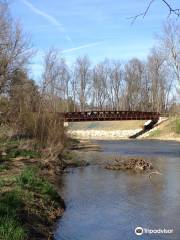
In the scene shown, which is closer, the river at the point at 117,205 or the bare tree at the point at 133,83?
the river at the point at 117,205

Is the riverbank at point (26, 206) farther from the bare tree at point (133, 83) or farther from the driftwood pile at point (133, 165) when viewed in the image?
the bare tree at point (133, 83)

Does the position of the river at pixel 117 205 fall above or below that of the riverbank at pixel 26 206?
below

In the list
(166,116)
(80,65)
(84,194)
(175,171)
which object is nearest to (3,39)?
(175,171)

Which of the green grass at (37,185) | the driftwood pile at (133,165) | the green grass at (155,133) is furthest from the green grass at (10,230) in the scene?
the green grass at (155,133)

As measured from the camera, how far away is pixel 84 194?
1823 centimetres

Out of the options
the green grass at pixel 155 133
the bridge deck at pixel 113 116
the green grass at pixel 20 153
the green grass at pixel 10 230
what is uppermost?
the bridge deck at pixel 113 116

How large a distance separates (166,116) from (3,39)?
190 feet

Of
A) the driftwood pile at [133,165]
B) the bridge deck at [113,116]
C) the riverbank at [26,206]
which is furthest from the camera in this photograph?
the bridge deck at [113,116]

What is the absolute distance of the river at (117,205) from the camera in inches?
484

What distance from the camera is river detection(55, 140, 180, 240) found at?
12.3 meters

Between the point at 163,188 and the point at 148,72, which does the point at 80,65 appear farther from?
the point at 163,188

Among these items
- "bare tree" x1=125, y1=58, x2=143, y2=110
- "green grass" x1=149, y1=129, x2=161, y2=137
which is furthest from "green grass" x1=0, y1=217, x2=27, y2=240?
"bare tree" x1=125, y1=58, x2=143, y2=110

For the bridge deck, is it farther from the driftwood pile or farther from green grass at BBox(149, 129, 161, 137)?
the driftwood pile

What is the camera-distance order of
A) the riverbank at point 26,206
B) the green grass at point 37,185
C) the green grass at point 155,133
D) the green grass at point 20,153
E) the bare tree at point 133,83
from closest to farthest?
1. the riverbank at point 26,206
2. the green grass at point 37,185
3. the green grass at point 20,153
4. the green grass at point 155,133
5. the bare tree at point 133,83
